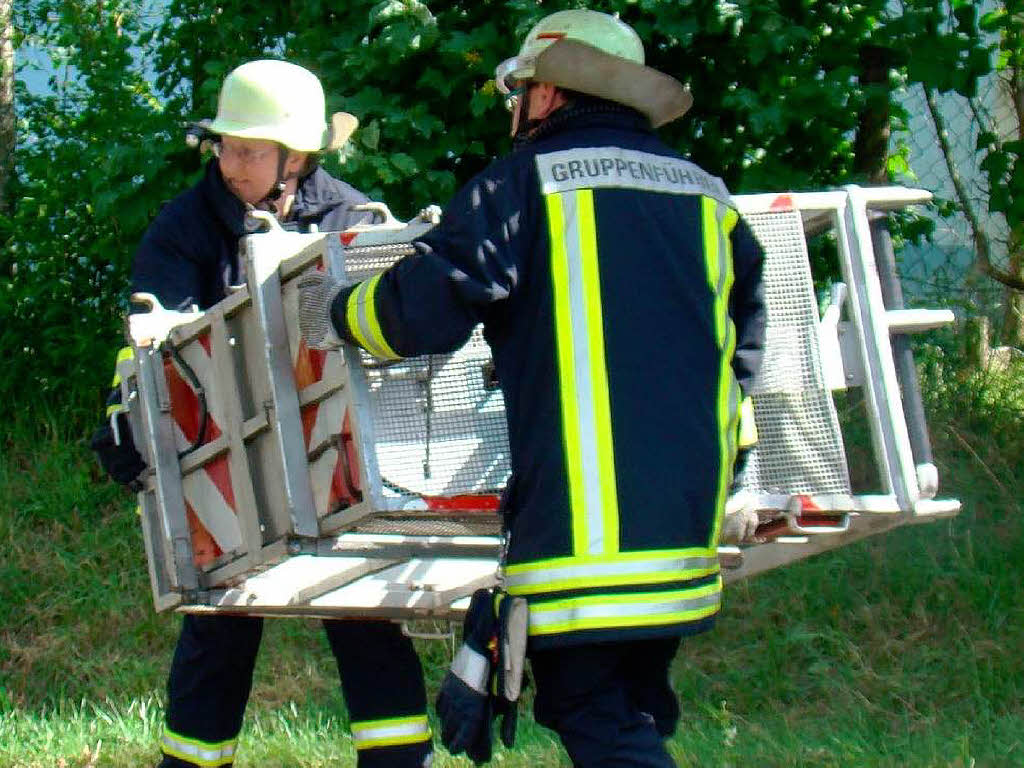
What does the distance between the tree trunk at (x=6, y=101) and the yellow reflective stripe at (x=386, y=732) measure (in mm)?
4614

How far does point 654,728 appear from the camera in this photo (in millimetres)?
3283

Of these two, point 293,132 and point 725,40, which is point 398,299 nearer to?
point 293,132

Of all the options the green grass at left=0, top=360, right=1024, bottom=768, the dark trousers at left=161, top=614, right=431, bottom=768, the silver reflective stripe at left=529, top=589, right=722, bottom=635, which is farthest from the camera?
the green grass at left=0, top=360, right=1024, bottom=768

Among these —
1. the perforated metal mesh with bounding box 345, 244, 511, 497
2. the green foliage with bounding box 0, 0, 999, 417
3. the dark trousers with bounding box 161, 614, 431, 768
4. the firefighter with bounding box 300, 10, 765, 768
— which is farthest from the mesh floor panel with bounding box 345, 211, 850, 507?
the green foliage with bounding box 0, 0, 999, 417

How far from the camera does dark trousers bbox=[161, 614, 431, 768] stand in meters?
4.20

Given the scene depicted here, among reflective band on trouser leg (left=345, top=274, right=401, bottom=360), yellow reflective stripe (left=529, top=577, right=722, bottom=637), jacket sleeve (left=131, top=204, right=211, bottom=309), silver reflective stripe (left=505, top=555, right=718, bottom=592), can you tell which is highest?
jacket sleeve (left=131, top=204, right=211, bottom=309)

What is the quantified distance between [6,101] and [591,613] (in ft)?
18.7

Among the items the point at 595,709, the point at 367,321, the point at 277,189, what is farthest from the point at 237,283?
the point at 595,709

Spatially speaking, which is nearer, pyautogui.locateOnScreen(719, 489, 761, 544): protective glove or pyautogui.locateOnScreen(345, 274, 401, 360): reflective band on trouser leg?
pyautogui.locateOnScreen(345, 274, 401, 360): reflective band on trouser leg

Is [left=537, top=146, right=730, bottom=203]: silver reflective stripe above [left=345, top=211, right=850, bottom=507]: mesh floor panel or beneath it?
above

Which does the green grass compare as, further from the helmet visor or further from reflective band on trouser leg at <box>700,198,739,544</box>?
the helmet visor

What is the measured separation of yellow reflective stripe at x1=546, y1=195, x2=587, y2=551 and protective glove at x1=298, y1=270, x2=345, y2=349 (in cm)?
48

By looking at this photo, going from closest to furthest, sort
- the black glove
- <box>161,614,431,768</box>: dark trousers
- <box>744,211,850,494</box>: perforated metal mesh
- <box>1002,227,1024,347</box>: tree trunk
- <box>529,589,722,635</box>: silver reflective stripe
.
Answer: <box>529,589,722,635</box>: silver reflective stripe
<box>744,211,850,494</box>: perforated metal mesh
the black glove
<box>161,614,431,768</box>: dark trousers
<box>1002,227,1024,347</box>: tree trunk

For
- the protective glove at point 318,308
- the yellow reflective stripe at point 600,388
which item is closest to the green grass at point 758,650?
the yellow reflective stripe at point 600,388
